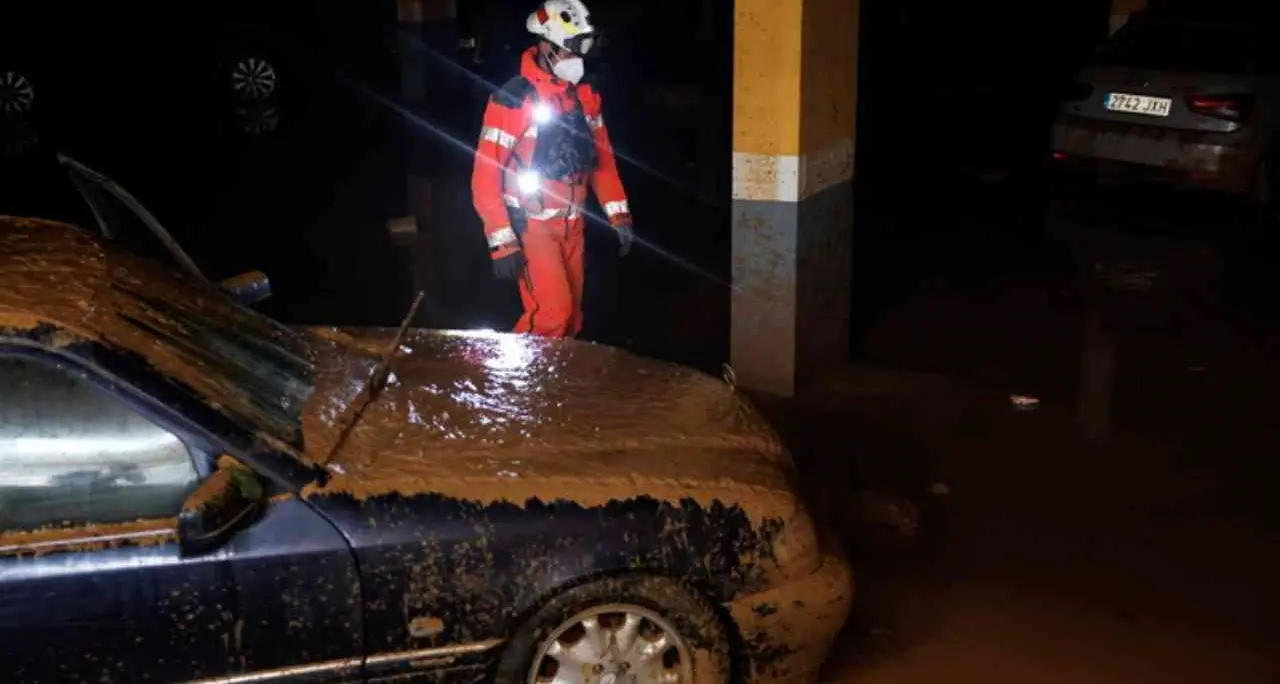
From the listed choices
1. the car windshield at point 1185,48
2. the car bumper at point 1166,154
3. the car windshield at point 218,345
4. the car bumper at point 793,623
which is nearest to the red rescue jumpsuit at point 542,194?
the car windshield at point 218,345

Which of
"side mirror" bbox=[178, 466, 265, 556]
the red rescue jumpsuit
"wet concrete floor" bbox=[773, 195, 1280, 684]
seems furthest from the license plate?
"side mirror" bbox=[178, 466, 265, 556]

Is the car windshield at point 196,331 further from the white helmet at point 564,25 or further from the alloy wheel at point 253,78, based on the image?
the alloy wheel at point 253,78

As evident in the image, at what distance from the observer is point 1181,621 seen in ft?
14.0

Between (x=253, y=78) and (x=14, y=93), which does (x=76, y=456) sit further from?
(x=253, y=78)

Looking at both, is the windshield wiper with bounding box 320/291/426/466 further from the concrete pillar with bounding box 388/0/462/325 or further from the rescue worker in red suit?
the concrete pillar with bounding box 388/0/462/325

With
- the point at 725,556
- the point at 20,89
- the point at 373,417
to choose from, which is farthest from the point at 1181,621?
the point at 20,89

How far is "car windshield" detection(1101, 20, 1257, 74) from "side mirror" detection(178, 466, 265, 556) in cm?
902

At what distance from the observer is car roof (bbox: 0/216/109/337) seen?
9.83ft

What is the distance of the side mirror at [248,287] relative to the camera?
14.3 feet

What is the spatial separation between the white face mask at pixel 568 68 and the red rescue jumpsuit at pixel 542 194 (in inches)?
1.2

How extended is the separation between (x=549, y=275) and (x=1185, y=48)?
6.82m

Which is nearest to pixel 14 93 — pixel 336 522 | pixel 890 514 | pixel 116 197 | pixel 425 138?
pixel 425 138

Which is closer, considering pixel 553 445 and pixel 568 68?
pixel 553 445

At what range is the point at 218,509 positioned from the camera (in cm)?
288
